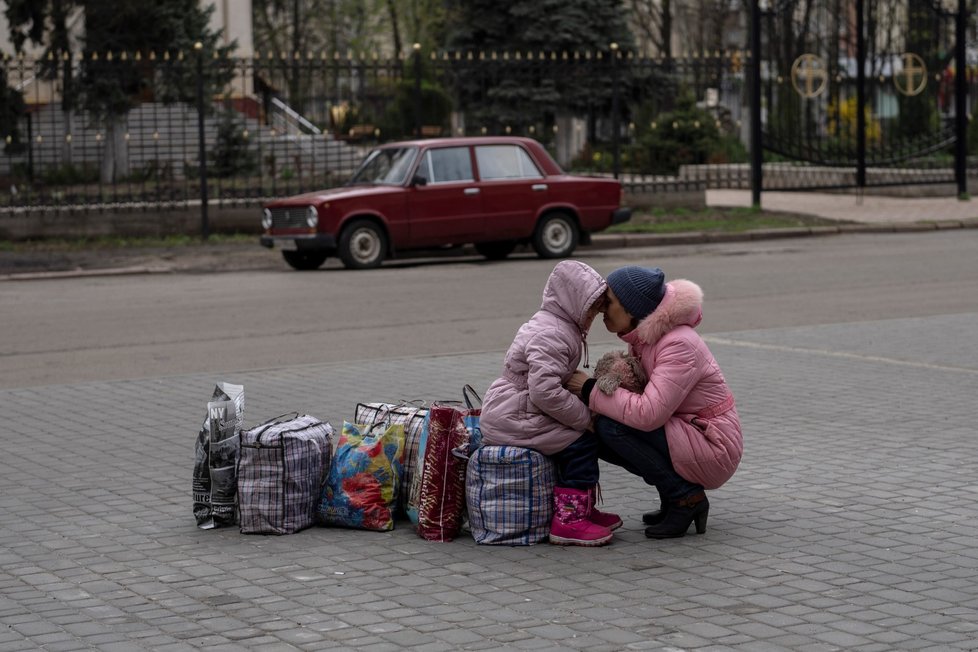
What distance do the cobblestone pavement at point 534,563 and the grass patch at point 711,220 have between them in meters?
15.4

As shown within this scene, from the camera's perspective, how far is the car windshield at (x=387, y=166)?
66.1 ft

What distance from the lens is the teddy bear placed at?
6270 mm

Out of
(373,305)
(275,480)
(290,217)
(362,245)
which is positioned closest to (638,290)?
(275,480)

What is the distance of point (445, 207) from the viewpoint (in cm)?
2002

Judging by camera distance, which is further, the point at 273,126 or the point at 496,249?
the point at 273,126

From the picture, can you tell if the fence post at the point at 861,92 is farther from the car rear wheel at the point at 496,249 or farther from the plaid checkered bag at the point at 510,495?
the plaid checkered bag at the point at 510,495

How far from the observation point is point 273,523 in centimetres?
648

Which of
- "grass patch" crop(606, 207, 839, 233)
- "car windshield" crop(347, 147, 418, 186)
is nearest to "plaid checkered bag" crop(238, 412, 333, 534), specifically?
"car windshield" crop(347, 147, 418, 186)

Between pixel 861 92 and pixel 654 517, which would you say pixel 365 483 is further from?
pixel 861 92

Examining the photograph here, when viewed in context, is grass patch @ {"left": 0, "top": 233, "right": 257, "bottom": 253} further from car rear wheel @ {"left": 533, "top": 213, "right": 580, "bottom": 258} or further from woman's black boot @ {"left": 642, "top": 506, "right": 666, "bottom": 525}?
woman's black boot @ {"left": 642, "top": 506, "right": 666, "bottom": 525}

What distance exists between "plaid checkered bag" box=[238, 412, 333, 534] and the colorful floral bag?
118mm

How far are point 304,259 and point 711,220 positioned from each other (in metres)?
8.44

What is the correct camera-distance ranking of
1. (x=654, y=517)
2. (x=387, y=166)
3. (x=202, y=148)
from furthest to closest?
(x=202, y=148), (x=387, y=166), (x=654, y=517)

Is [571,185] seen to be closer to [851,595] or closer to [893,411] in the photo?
[893,411]
